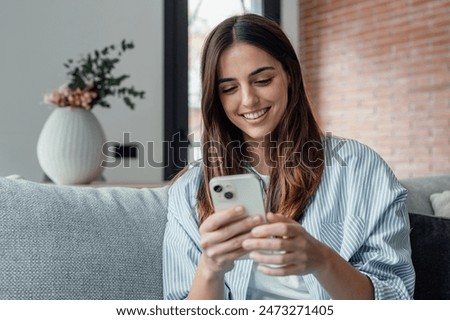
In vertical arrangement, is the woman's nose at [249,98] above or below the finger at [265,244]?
above

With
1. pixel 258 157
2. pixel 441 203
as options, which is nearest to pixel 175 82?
pixel 441 203

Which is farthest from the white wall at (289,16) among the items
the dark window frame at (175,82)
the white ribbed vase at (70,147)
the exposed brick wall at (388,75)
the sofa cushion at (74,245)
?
the sofa cushion at (74,245)

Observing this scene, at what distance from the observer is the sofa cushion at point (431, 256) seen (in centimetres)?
142

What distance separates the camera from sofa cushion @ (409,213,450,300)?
1.42 metres

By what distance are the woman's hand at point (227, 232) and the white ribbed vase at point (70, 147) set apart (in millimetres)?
1398

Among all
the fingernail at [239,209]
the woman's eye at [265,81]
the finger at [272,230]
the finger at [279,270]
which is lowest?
the finger at [279,270]

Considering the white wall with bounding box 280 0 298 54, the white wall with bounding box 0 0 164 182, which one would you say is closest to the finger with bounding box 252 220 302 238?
the white wall with bounding box 0 0 164 182

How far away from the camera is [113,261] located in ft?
4.18

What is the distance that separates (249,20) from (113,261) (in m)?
0.56

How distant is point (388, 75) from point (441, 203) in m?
3.32

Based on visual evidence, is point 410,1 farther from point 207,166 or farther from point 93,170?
point 207,166

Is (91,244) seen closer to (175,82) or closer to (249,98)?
(249,98)

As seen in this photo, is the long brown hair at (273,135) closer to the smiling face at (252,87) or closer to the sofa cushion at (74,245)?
the smiling face at (252,87)

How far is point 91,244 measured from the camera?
1266 millimetres
